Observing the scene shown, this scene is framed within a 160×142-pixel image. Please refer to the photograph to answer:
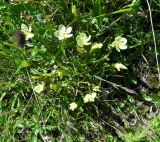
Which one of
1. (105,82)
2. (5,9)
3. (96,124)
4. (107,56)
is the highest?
(5,9)

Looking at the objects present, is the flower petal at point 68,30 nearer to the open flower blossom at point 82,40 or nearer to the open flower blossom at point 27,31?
the open flower blossom at point 82,40

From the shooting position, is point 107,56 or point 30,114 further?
point 30,114

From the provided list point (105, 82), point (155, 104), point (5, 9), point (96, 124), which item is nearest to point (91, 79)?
point (105, 82)

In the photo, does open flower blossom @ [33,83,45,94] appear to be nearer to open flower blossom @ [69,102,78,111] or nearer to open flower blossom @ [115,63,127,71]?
open flower blossom @ [69,102,78,111]

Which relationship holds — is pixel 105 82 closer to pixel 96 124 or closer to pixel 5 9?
pixel 96 124

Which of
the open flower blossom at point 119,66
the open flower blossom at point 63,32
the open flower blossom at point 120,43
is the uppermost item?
the open flower blossom at point 63,32


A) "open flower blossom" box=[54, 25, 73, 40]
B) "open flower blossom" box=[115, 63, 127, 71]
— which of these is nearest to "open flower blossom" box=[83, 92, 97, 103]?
"open flower blossom" box=[115, 63, 127, 71]

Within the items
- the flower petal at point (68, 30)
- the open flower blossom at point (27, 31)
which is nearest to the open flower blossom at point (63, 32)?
the flower petal at point (68, 30)
